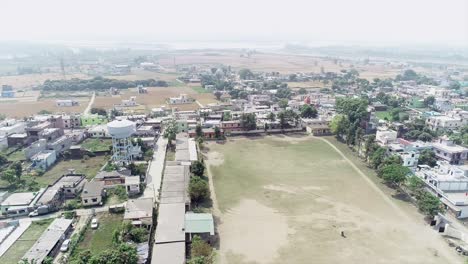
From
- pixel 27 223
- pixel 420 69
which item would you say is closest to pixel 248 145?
pixel 27 223

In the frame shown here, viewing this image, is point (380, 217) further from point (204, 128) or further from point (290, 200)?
point (204, 128)

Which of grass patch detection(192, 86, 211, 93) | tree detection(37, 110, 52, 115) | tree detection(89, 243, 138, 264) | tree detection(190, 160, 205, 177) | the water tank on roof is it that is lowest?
tree detection(89, 243, 138, 264)

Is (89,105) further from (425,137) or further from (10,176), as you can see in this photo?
(425,137)

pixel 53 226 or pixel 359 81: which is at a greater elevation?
pixel 359 81

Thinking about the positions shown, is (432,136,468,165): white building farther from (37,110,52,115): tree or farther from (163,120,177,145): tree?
(37,110,52,115): tree

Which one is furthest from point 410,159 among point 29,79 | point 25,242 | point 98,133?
point 29,79

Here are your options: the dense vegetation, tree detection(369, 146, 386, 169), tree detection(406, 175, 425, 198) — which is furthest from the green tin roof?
the dense vegetation

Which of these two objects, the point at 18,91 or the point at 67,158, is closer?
the point at 67,158
